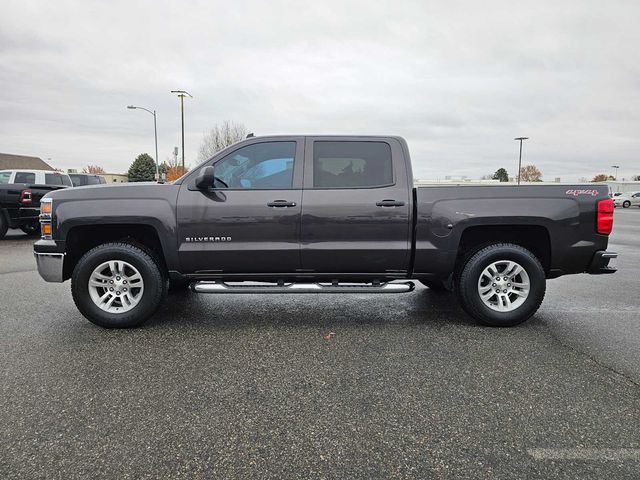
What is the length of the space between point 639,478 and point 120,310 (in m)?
4.15

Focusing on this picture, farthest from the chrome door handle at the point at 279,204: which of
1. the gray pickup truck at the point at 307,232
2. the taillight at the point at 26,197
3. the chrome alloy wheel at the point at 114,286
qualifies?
the taillight at the point at 26,197

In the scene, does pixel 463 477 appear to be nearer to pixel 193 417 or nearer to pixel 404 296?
pixel 193 417

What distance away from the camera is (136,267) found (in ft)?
14.1

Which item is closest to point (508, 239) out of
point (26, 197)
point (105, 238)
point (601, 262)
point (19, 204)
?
point (601, 262)

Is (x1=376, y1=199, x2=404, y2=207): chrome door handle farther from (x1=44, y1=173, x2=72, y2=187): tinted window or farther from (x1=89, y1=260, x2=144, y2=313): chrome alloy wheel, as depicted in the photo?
(x1=44, y1=173, x2=72, y2=187): tinted window

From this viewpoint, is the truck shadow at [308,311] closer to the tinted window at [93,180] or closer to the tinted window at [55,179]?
the tinted window at [55,179]

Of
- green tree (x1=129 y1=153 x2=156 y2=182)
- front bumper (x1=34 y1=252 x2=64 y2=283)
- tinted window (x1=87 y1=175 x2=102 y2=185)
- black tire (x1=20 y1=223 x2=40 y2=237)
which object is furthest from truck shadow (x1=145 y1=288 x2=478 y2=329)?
green tree (x1=129 y1=153 x2=156 y2=182)

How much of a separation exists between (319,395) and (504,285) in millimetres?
2432

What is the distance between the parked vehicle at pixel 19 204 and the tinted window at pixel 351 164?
31.6ft

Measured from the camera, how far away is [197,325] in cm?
452

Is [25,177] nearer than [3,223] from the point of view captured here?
No

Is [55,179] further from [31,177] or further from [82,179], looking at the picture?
[82,179]

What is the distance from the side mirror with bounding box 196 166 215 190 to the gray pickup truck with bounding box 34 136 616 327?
30mm

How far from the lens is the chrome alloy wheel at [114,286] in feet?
14.2
